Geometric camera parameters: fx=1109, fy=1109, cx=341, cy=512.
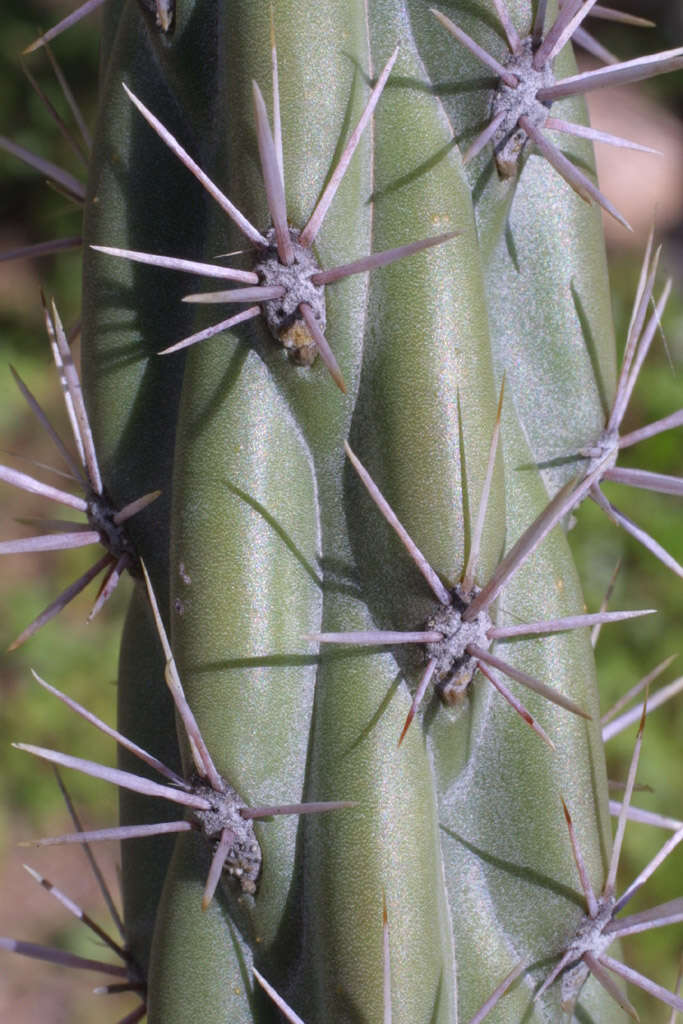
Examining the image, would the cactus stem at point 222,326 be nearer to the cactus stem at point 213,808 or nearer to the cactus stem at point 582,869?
the cactus stem at point 213,808

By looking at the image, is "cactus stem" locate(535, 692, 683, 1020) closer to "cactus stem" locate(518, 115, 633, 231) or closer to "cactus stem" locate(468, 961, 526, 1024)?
"cactus stem" locate(468, 961, 526, 1024)

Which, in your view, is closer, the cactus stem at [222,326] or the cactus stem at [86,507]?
the cactus stem at [222,326]

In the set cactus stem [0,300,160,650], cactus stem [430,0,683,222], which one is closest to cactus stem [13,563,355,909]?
cactus stem [0,300,160,650]

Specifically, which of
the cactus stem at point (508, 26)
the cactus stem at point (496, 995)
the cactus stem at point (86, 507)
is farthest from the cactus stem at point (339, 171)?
the cactus stem at point (496, 995)

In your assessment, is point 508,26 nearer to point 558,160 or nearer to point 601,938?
point 558,160

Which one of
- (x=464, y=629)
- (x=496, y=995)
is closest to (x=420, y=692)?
(x=464, y=629)

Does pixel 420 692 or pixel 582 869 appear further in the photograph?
pixel 582 869

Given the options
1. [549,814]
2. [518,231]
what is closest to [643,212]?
[518,231]

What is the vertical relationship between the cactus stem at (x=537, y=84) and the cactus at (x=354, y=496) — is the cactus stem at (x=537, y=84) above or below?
above
